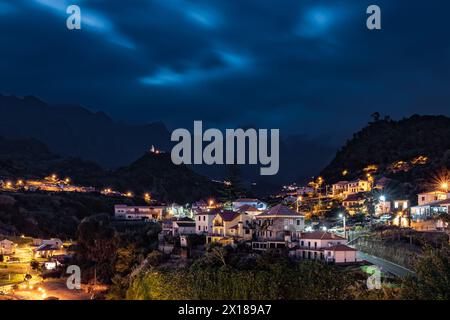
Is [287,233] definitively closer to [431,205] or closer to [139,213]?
[431,205]

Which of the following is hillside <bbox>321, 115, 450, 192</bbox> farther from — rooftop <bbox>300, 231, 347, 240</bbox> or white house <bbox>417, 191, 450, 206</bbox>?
rooftop <bbox>300, 231, 347, 240</bbox>

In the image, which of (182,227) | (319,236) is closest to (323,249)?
(319,236)

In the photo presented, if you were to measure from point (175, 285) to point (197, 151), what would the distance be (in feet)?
45.8

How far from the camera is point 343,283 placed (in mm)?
24406

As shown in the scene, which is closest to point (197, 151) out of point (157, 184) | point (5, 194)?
point (5, 194)

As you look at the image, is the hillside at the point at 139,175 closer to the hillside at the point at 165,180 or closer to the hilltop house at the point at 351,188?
the hillside at the point at 165,180

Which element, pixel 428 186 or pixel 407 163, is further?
pixel 407 163

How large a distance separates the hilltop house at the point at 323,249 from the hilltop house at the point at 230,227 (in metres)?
5.18

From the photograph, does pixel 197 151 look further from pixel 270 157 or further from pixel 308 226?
pixel 308 226

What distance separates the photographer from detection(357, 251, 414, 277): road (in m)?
28.2

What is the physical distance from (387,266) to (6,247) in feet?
128

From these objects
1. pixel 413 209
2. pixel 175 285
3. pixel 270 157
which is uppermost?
pixel 270 157
